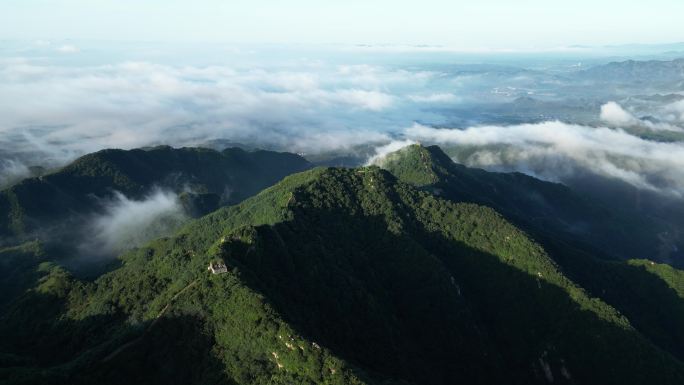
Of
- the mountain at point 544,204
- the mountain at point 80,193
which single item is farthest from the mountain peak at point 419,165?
the mountain at point 80,193

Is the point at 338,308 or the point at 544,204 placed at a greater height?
the point at 338,308

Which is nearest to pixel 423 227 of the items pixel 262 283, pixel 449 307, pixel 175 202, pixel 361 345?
pixel 449 307

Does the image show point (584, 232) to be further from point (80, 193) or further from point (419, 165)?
point (80, 193)

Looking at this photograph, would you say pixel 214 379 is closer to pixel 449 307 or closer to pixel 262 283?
pixel 262 283

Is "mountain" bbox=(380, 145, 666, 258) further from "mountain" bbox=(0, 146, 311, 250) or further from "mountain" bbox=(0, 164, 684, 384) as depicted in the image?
"mountain" bbox=(0, 146, 311, 250)

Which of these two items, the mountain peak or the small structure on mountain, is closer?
the small structure on mountain

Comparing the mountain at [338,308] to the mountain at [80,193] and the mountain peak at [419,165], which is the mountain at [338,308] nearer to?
the mountain peak at [419,165]

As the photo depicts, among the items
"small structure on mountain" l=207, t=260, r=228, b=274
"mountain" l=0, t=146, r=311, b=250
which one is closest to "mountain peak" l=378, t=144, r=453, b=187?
"mountain" l=0, t=146, r=311, b=250

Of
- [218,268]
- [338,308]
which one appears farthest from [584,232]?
[218,268]
